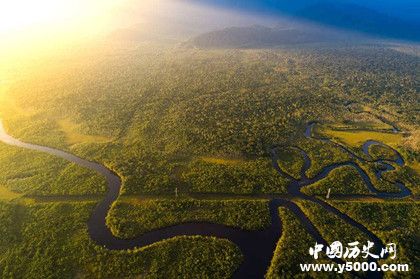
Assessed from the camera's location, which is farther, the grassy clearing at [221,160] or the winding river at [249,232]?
the grassy clearing at [221,160]

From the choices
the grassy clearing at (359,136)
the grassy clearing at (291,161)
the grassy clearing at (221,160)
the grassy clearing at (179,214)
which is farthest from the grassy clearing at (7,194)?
the grassy clearing at (359,136)

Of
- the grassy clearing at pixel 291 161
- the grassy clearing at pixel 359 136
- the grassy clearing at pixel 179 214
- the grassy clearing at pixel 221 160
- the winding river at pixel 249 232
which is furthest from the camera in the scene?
the grassy clearing at pixel 359 136

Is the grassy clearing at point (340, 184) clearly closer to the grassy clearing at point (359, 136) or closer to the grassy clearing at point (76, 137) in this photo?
the grassy clearing at point (359, 136)

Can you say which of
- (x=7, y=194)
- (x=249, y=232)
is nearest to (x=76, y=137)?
(x=7, y=194)

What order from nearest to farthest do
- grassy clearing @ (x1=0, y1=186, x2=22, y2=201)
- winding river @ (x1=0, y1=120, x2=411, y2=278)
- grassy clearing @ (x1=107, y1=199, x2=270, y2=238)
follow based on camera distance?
winding river @ (x1=0, y1=120, x2=411, y2=278), grassy clearing @ (x1=107, y1=199, x2=270, y2=238), grassy clearing @ (x1=0, y1=186, x2=22, y2=201)

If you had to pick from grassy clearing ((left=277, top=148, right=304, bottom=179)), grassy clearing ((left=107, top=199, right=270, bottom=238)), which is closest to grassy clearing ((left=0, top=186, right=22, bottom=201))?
grassy clearing ((left=107, top=199, right=270, bottom=238))

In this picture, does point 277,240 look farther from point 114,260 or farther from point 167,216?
point 114,260

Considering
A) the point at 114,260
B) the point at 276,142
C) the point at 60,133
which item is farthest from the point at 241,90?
the point at 114,260

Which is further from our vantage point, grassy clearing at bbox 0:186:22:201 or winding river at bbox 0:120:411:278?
grassy clearing at bbox 0:186:22:201

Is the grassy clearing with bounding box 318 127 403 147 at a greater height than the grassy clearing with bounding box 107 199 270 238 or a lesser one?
greater

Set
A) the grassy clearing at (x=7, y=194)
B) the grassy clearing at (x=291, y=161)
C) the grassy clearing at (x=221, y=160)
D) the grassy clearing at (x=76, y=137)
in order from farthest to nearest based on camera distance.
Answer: the grassy clearing at (x=76, y=137)
the grassy clearing at (x=221, y=160)
the grassy clearing at (x=291, y=161)
the grassy clearing at (x=7, y=194)

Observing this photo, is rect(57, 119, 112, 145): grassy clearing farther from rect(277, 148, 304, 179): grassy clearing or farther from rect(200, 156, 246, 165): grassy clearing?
rect(277, 148, 304, 179): grassy clearing
